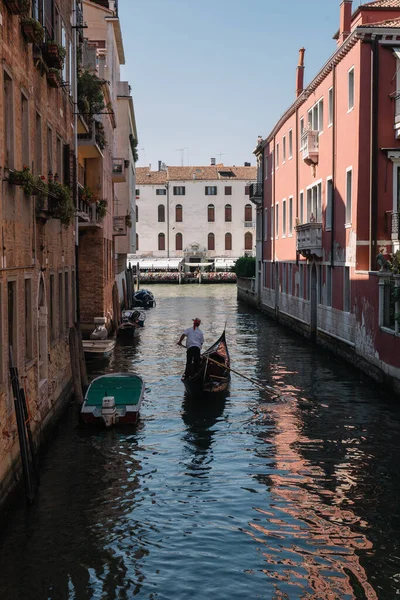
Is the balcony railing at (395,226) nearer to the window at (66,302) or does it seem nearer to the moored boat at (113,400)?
the moored boat at (113,400)

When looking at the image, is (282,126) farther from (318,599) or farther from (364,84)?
(318,599)

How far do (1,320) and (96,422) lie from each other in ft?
15.8

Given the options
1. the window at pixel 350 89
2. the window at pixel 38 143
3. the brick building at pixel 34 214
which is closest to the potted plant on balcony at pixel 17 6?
the brick building at pixel 34 214

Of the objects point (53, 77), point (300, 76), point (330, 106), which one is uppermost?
point (300, 76)

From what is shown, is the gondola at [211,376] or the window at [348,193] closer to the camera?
the gondola at [211,376]

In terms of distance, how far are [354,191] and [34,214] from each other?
10.5m

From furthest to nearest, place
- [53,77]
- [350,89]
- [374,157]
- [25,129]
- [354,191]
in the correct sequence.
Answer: [350,89]
[354,191]
[374,157]
[53,77]
[25,129]

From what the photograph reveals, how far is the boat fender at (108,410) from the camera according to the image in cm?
1295

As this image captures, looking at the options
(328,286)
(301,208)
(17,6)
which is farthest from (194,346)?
(301,208)

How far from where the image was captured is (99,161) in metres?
23.7

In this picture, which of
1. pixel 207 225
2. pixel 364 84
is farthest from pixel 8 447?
pixel 207 225

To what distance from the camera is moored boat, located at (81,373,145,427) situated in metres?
13.0

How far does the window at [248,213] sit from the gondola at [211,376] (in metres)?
59.8

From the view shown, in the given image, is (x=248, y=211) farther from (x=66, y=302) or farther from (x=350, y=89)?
(x=66, y=302)
